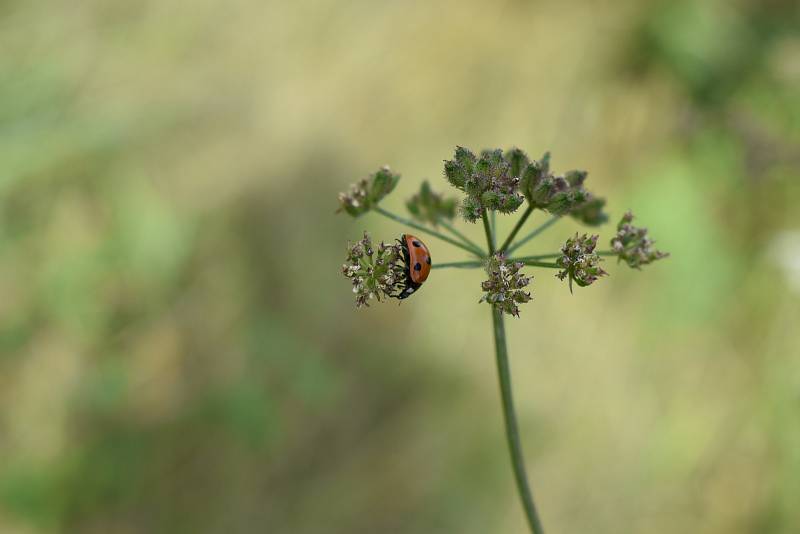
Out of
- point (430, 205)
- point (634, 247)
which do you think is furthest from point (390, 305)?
point (634, 247)

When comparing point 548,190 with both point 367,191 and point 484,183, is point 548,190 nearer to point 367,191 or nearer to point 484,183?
point 484,183

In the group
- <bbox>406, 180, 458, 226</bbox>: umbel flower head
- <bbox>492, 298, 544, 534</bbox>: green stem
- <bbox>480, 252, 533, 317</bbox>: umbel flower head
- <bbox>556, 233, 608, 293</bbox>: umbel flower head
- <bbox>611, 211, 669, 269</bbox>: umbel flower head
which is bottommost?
<bbox>492, 298, 544, 534</bbox>: green stem

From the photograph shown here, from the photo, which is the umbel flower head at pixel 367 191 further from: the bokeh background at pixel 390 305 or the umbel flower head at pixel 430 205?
the bokeh background at pixel 390 305

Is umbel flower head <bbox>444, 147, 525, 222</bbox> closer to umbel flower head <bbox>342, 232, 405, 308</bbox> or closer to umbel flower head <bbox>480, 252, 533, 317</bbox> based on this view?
umbel flower head <bbox>480, 252, 533, 317</bbox>

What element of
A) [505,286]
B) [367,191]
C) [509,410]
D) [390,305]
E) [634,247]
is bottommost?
[509,410]

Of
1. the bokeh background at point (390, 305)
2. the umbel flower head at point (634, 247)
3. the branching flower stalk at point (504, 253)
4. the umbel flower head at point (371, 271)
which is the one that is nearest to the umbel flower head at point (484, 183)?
the branching flower stalk at point (504, 253)

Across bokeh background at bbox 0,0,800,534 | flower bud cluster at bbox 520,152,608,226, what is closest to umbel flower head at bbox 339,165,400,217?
flower bud cluster at bbox 520,152,608,226
